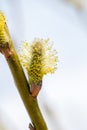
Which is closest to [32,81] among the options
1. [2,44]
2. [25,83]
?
[25,83]

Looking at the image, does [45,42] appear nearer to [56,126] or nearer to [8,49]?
[8,49]

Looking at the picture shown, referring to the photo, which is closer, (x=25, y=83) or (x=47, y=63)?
(x=25, y=83)

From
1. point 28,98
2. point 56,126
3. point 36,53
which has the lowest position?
point 56,126

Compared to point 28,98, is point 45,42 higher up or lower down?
higher up

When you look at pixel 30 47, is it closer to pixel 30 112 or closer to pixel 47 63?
pixel 47 63

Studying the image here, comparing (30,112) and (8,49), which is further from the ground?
(8,49)

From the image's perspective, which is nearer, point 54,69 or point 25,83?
point 25,83
